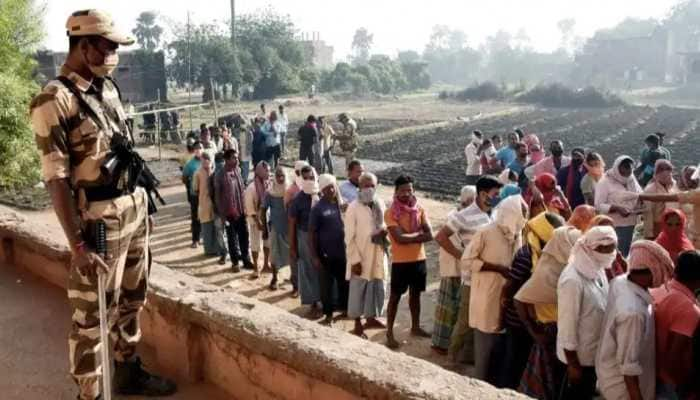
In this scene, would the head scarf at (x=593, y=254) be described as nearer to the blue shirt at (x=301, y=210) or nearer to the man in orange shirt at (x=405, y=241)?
the man in orange shirt at (x=405, y=241)

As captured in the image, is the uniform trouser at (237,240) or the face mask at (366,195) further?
the uniform trouser at (237,240)

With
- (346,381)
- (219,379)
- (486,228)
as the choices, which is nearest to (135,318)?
(219,379)

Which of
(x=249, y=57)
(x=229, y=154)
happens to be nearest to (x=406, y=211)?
(x=229, y=154)

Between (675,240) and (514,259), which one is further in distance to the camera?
(675,240)

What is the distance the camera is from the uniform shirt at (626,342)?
3262 millimetres

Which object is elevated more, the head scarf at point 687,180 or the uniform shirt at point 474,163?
the head scarf at point 687,180

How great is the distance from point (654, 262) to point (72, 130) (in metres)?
2.84

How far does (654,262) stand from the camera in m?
3.35

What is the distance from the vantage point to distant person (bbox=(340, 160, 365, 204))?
6.73 m

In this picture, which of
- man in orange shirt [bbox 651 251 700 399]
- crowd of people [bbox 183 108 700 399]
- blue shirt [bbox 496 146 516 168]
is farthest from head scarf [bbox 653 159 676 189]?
man in orange shirt [bbox 651 251 700 399]

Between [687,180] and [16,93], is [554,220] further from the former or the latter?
[16,93]

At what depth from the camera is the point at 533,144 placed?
32.7 ft

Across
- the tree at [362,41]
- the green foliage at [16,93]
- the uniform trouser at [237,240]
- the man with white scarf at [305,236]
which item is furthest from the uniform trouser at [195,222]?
the tree at [362,41]

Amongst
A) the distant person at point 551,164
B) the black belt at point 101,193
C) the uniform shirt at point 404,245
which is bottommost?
the uniform shirt at point 404,245
